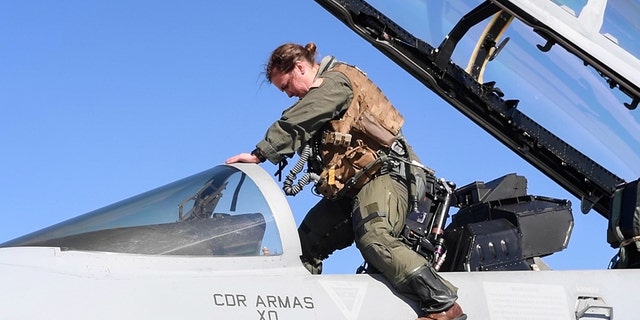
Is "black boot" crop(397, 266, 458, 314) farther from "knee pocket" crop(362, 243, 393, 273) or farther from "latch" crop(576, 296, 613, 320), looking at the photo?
"latch" crop(576, 296, 613, 320)

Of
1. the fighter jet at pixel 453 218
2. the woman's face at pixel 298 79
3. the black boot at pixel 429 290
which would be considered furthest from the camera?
the woman's face at pixel 298 79

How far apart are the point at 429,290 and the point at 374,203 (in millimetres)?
625

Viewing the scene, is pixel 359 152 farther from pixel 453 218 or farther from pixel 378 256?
pixel 453 218

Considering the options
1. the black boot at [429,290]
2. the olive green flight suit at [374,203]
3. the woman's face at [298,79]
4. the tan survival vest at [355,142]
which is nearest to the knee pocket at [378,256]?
the olive green flight suit at [374,203]

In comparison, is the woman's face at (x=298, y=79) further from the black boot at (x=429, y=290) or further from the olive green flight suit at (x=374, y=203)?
the black boot at (x=429, y=290)

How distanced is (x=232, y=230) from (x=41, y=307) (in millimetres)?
1109

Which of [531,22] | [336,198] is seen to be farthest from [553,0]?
[336,198]

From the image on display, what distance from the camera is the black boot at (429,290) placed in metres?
4.58

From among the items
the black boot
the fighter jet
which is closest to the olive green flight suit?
the black boot

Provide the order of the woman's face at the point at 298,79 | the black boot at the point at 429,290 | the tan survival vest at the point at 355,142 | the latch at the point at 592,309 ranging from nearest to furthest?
the black boot at the point at 429,290 → the latch at the point at 592,309 → the tan survival vest at the point at 355,142 → the woman's face at the point at 298,79

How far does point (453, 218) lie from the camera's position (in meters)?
6.55

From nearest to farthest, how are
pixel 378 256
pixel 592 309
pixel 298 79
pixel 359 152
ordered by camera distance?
pixel 378 256 → pixel 592 309 → pixel 359 152 → pixel 298 79

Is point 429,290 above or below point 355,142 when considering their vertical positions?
below

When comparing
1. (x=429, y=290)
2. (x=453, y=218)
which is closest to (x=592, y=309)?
(x=429, y=290)
